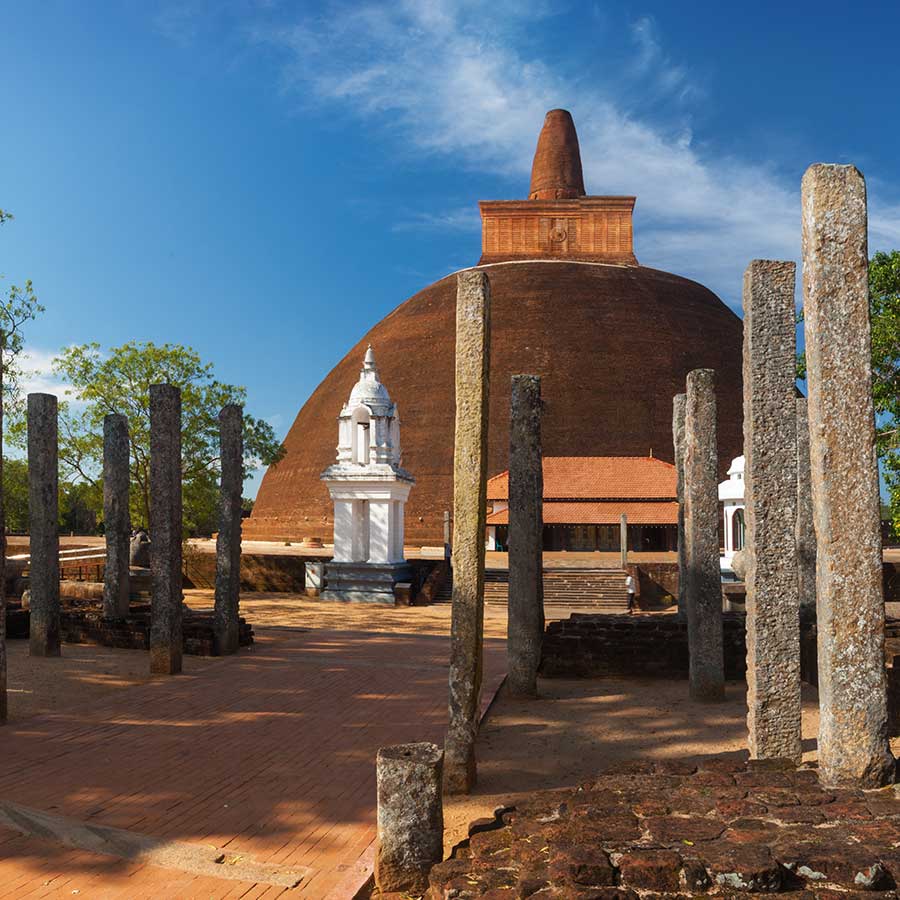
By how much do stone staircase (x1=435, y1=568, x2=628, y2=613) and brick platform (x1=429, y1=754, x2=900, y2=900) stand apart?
15222mm

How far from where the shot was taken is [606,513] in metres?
32.3

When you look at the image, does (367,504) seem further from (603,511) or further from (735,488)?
(603,511)

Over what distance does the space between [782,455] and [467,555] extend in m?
2.23

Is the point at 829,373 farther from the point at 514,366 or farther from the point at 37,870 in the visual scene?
the point at 514,366

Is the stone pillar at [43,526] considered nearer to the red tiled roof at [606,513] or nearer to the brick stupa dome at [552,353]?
the red tiled roof at [606,513]

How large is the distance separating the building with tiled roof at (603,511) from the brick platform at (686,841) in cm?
2598

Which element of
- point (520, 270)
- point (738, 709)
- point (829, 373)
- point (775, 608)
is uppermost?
point (520, 270)

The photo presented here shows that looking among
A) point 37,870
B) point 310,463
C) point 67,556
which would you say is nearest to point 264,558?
point 67,556

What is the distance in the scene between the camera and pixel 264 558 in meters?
22.1

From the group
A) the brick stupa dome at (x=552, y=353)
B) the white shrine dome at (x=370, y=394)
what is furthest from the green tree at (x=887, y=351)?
the brick stupa dome at (x=552, y=353)

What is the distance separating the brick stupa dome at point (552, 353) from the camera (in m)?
38.7

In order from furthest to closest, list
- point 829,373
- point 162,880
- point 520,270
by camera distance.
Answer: point 520,270, point 829,373, point 162,880

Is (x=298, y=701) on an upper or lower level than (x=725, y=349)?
lower

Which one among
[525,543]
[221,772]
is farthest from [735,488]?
[221,772]
